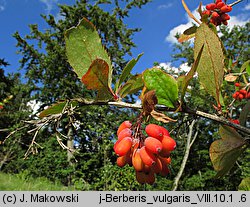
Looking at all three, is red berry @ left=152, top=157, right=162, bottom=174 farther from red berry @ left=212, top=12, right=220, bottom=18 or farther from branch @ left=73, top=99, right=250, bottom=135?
red berry @ left=212, top=12, right=220, bottom=18

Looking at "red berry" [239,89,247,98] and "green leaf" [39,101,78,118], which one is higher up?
"red berry" [239,89,247,98]

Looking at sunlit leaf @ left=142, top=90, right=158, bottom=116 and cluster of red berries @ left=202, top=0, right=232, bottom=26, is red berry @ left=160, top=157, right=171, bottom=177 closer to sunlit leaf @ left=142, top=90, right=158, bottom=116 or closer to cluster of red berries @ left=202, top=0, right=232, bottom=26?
sunlit leaf @ left=142, top=90, right=158, bottom=116

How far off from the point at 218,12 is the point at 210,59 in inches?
A: 20.7

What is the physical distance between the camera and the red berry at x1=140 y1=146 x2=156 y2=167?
1.54ft

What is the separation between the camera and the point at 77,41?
482 mm

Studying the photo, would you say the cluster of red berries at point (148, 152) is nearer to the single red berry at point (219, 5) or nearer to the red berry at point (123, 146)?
the red berry at point (123, 146)

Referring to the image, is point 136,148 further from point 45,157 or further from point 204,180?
point 204,180

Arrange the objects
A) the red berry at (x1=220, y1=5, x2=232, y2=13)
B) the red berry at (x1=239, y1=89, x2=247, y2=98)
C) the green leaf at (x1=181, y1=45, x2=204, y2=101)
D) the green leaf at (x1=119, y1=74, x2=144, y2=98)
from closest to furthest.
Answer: the green leaf at (x1=181, y1=45, x2=204, y2=101) → the green leaf at (x1=119, y1=74, x2=144, y2=98) → the red berry at (x1=220, y1=5, x2=232, y2=13) → the red berry at (x1=239, y1=89, x2=247, y2=98)

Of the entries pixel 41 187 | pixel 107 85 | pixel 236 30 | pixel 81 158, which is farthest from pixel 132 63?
pixel 236 30

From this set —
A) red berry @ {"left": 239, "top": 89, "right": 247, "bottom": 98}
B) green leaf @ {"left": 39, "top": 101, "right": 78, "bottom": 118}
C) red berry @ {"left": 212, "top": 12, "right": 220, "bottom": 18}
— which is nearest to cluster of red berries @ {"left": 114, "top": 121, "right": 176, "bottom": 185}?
green leaf @ {"left": 39, "top": 101, "right": 78, "bottom": 118}

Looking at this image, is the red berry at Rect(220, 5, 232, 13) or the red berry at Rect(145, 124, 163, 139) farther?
the red berry at Rect(220, 5, 232, 13)

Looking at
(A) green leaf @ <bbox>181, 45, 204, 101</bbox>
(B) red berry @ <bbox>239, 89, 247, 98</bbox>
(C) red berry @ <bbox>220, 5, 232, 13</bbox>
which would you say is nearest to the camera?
(A) green leaf @ <bbox>181, 45, 204, 101</bbox>

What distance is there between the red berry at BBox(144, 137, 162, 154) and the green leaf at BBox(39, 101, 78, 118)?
0.14 metres

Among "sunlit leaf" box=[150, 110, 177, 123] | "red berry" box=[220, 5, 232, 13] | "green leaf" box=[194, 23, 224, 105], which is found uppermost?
"red berry" box=[220, 5, 232, 13]
